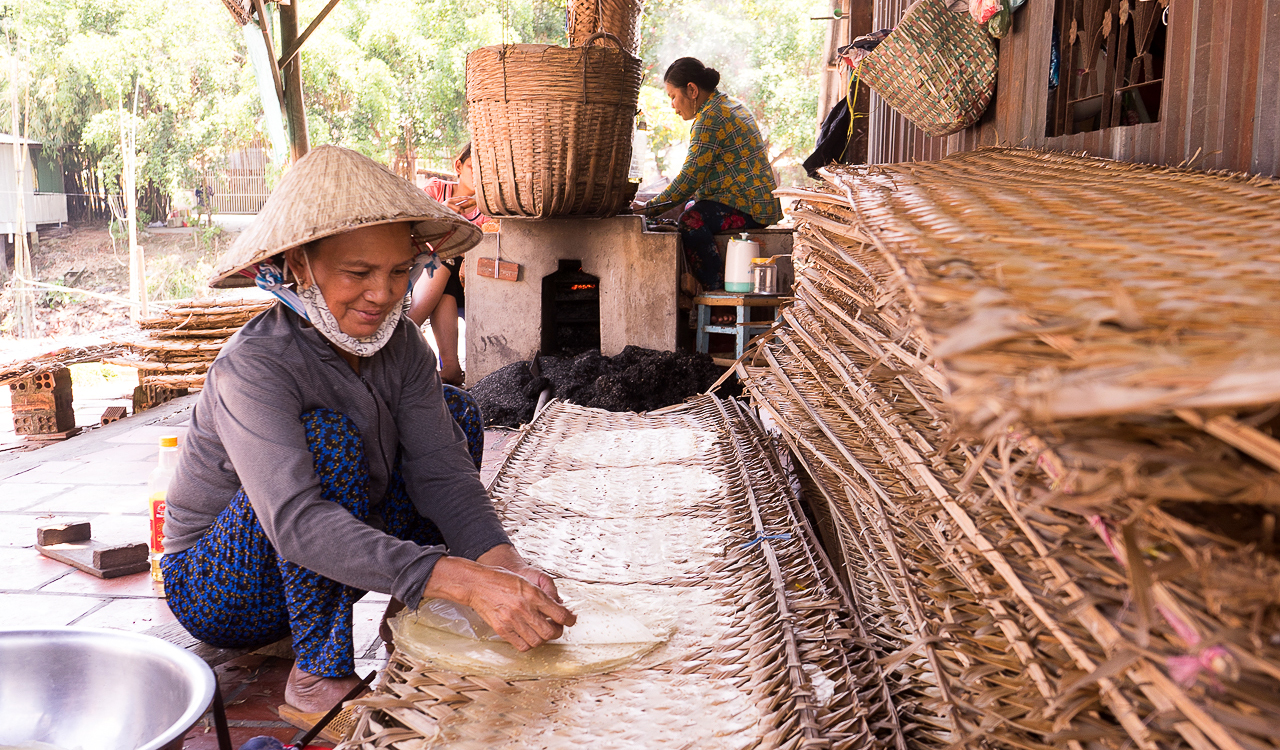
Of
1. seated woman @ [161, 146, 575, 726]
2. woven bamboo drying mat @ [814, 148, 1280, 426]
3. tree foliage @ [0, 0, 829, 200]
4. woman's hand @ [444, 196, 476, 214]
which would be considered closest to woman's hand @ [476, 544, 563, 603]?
seated woman @ [161, 146, 575, 726]

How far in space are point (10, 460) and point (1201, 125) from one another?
13.9 ft

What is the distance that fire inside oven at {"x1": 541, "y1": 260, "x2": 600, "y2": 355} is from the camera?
16.8 feet

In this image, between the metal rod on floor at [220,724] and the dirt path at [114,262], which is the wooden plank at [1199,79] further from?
the dirt path at [114,262]

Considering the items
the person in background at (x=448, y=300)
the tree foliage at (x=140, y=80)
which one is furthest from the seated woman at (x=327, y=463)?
the tree foliage at (x=140, y=80)

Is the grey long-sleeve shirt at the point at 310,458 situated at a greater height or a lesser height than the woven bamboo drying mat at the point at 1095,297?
lesser

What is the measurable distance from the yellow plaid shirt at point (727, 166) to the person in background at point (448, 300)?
1090mm

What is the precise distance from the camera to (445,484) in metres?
1.86

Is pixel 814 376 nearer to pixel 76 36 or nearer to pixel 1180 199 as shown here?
pixel 1180 199

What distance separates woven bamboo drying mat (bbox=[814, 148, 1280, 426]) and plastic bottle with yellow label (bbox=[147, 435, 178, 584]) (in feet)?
6.07

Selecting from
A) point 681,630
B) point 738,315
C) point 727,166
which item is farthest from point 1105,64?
point 727,166

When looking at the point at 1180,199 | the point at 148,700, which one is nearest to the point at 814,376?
the point at 1180,199

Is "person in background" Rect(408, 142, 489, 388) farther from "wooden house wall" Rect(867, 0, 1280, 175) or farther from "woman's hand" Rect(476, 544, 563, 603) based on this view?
"woman's hand" Rect(476, 544, 563, 603)

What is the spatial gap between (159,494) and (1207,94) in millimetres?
2409

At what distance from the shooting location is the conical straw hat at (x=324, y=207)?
1.60 metres
